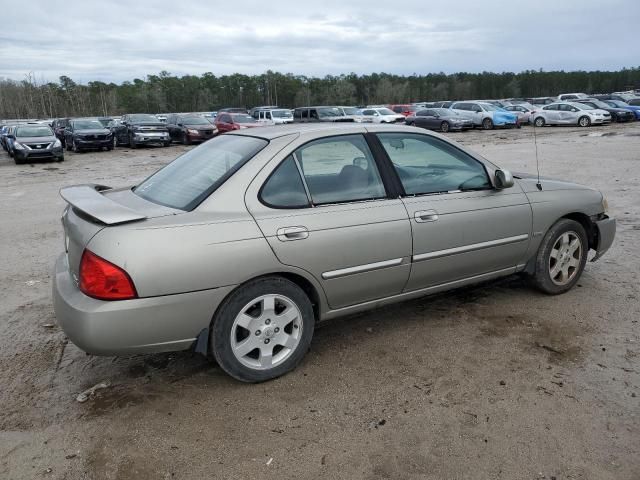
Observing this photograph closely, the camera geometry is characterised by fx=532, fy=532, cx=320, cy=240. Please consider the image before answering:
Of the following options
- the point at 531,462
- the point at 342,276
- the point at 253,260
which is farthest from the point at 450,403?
the point at 253,260

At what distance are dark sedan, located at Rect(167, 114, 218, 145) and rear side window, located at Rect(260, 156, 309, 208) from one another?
2388cm

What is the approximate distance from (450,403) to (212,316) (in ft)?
4.91

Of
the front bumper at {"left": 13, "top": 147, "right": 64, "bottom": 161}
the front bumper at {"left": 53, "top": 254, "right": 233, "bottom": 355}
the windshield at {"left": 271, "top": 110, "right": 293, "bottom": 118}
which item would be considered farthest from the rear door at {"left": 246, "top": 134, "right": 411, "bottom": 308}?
the windshield at {"left": 271, "top": 110, "right": 293, "bottom": 118}

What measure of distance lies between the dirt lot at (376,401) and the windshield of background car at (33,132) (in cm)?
1844

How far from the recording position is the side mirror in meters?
4.16

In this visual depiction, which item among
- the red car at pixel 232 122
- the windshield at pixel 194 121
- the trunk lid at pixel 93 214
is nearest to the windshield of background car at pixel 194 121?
the windshield at pixel 194 121

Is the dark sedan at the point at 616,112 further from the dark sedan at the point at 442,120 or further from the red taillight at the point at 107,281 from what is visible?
the red taillight at the point at 107,281

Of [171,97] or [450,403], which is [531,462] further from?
[171,97]

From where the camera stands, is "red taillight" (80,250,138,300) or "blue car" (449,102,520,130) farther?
"blue car" (449,102,520,130)

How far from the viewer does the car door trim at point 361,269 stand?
3.48m

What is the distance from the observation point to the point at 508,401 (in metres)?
3.14

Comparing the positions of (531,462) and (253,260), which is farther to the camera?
(253,260)

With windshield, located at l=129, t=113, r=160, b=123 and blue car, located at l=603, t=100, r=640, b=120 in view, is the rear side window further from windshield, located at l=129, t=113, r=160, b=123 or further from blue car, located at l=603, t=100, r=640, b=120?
blue car, located at l=603, t=100, r=640, b=120

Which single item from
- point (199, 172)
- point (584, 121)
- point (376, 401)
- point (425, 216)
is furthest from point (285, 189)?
point (584, 121)
